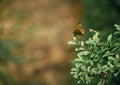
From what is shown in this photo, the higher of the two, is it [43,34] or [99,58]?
[43,34]

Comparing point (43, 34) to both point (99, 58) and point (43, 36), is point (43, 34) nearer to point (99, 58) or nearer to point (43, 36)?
point (43, 36)

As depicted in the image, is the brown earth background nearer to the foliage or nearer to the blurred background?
the blurred background

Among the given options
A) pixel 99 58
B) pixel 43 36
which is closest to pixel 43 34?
pixel 43 36

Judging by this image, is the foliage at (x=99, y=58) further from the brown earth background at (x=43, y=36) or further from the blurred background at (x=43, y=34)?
the brown earth background at (x=43, y=36)

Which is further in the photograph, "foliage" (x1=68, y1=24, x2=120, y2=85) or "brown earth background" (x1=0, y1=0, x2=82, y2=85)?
"brown earth background" (x1=0, y1=0, x2=82, y2=85)

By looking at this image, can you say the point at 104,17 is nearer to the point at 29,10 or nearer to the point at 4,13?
the point at 4,13

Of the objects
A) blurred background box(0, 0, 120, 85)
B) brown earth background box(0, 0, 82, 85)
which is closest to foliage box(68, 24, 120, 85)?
blurred background box(0, 0, 120, 85)

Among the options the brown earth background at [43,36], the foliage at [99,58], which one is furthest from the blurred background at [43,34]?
the foliage at [99,58]

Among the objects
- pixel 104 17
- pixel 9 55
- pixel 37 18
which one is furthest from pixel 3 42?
pixel 37 18
